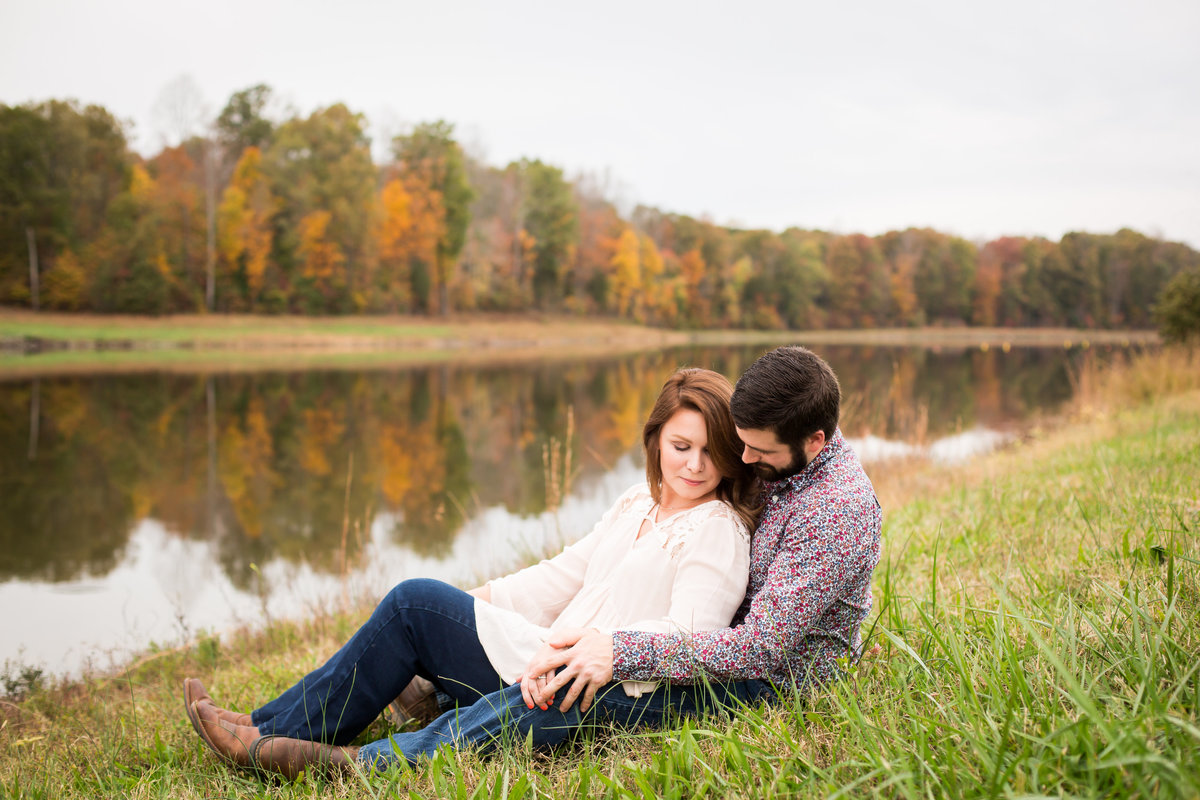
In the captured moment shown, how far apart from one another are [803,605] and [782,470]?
1.25ft

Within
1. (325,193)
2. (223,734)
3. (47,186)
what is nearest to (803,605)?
(223,734)

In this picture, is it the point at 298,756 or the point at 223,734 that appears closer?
the point at 298,756

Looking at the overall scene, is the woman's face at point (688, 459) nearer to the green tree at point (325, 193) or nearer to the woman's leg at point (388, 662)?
the woman's leg at point (388, 662)

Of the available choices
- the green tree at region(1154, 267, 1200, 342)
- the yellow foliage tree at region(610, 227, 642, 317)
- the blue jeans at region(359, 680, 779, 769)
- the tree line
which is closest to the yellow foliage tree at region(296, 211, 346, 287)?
the tree line

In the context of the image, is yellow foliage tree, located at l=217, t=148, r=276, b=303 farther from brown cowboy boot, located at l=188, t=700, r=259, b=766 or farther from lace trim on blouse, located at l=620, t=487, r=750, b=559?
lace trim on blouse, located at l=620, t=487, r=750, b=559

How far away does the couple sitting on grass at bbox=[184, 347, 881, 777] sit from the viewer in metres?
2.07

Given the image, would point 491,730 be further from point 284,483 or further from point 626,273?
point 626,273

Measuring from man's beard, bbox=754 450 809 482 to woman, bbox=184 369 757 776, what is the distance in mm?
185

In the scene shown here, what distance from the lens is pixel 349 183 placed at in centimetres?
3366

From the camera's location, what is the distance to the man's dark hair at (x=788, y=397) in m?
2.05

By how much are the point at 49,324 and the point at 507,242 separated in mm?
22581

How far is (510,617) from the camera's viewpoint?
7.88ft

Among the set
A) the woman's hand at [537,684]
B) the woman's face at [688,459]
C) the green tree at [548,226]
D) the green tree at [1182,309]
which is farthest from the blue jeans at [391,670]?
the green tree at [548,226]

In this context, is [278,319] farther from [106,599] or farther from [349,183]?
[106,599]
